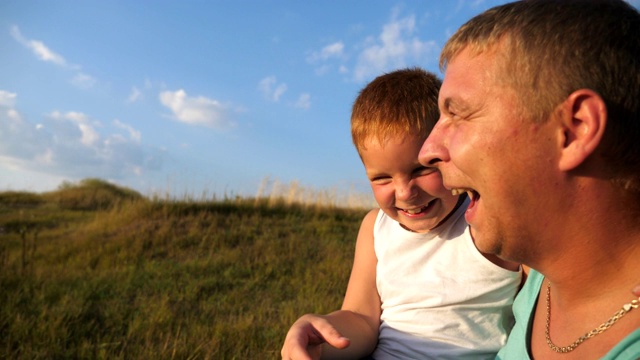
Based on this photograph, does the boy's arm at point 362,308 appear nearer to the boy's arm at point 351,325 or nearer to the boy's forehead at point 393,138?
the boy's arm at point 351,325

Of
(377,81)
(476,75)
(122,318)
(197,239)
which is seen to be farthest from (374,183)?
(197,239)

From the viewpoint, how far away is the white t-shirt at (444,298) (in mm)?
1873

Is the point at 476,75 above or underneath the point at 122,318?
above

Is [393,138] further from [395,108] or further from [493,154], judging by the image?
[493,154]

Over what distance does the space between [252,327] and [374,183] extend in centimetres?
248

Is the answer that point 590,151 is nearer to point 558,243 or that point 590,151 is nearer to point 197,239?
point 558,243

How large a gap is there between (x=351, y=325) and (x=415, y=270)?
1.07 feet

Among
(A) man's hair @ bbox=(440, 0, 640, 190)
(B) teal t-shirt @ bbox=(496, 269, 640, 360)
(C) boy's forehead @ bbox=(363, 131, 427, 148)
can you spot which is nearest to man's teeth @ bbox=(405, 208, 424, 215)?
(C) boy's forehead @ bbox=(363, 131, 427, 148)

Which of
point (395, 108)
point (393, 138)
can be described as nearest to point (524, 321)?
point (393, 138)

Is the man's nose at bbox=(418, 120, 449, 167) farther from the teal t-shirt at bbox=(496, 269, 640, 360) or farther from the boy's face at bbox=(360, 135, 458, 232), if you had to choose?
the teal t-shirt at bbox=(496, 269, 640, 360)

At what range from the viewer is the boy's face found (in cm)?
188

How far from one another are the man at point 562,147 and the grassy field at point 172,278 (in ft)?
8.49

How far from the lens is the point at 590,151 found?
112 cm

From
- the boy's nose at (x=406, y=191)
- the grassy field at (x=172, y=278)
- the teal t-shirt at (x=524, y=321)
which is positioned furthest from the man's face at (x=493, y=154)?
the grassy field at (x=172, y=278)
